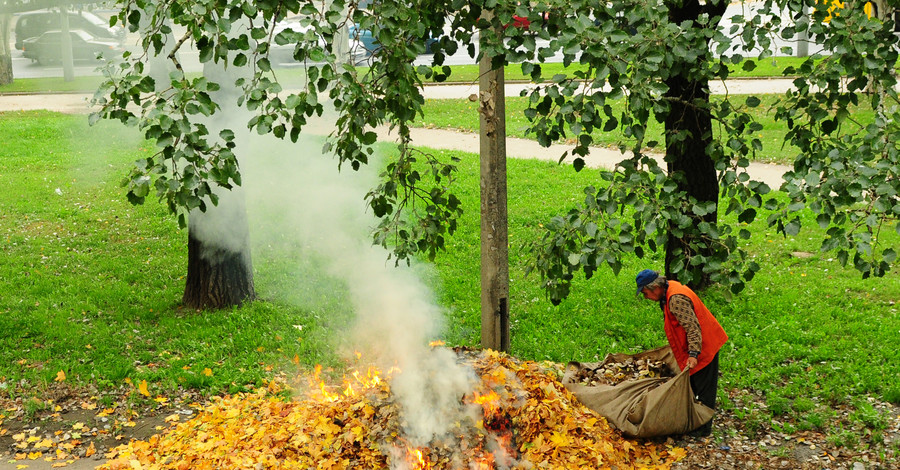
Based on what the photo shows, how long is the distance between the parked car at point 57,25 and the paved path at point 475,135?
1.98 meters

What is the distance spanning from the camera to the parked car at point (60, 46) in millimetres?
18547

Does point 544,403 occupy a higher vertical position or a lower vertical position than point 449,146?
lower

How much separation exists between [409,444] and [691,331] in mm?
2016

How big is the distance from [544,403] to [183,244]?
581 centimetres

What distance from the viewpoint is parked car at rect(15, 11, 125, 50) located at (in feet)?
64.8

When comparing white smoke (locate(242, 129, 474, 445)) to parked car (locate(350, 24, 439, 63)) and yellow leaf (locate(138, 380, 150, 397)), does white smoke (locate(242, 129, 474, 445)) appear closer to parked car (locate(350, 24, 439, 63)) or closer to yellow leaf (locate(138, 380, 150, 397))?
parked car (locate(350, 24, 439, 63))

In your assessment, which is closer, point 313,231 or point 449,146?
point 313,231

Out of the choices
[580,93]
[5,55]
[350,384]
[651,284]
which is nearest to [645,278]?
[651,284]

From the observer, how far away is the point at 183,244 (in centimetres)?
969

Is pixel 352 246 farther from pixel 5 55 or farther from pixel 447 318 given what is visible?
pixel 5 55

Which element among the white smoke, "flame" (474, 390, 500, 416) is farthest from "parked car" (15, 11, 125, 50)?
"flame" (474, 390, 500, 416)

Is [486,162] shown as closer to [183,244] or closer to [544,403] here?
[544,403]

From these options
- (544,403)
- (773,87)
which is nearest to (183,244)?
(544,403)

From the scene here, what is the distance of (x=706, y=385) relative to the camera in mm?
5750
